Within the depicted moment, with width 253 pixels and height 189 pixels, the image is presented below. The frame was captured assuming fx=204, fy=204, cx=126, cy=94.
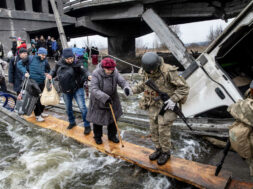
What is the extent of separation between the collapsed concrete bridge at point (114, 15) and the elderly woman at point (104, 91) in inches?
274

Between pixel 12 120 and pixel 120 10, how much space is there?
8119mm

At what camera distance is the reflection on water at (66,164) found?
3.29 metres

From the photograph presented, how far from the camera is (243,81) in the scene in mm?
5629

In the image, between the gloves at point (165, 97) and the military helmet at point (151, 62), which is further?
the gloves at point (165, 97)

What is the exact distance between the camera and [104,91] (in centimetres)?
355

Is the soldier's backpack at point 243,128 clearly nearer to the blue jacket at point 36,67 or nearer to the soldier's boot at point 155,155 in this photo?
the soldier's boot at point 155,155

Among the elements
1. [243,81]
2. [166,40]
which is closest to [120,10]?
[166,40]

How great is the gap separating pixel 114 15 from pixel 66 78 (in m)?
8.70

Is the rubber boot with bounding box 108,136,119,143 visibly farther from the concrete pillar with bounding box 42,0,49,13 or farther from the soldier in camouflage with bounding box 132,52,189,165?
the concrete pillar with bounding box 42,0,49,13

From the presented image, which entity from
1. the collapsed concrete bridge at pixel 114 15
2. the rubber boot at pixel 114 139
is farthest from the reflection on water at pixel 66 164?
the collapsed concrete bridge at pixel 114 15

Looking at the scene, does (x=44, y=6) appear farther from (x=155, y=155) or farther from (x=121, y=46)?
(x=155, y=155)

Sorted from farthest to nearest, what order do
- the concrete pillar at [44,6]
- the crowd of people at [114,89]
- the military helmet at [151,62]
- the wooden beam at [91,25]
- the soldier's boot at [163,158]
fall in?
the concrete pillar at [44,6] < the wooden beam at [91,25] < the soldier's boot at [163,158] < the crowd of people at [114,89] < the military helmet at [151,62]

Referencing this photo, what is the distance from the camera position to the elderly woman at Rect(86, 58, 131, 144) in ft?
11.0

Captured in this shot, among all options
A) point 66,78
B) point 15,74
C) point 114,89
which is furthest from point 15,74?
point 114,89
